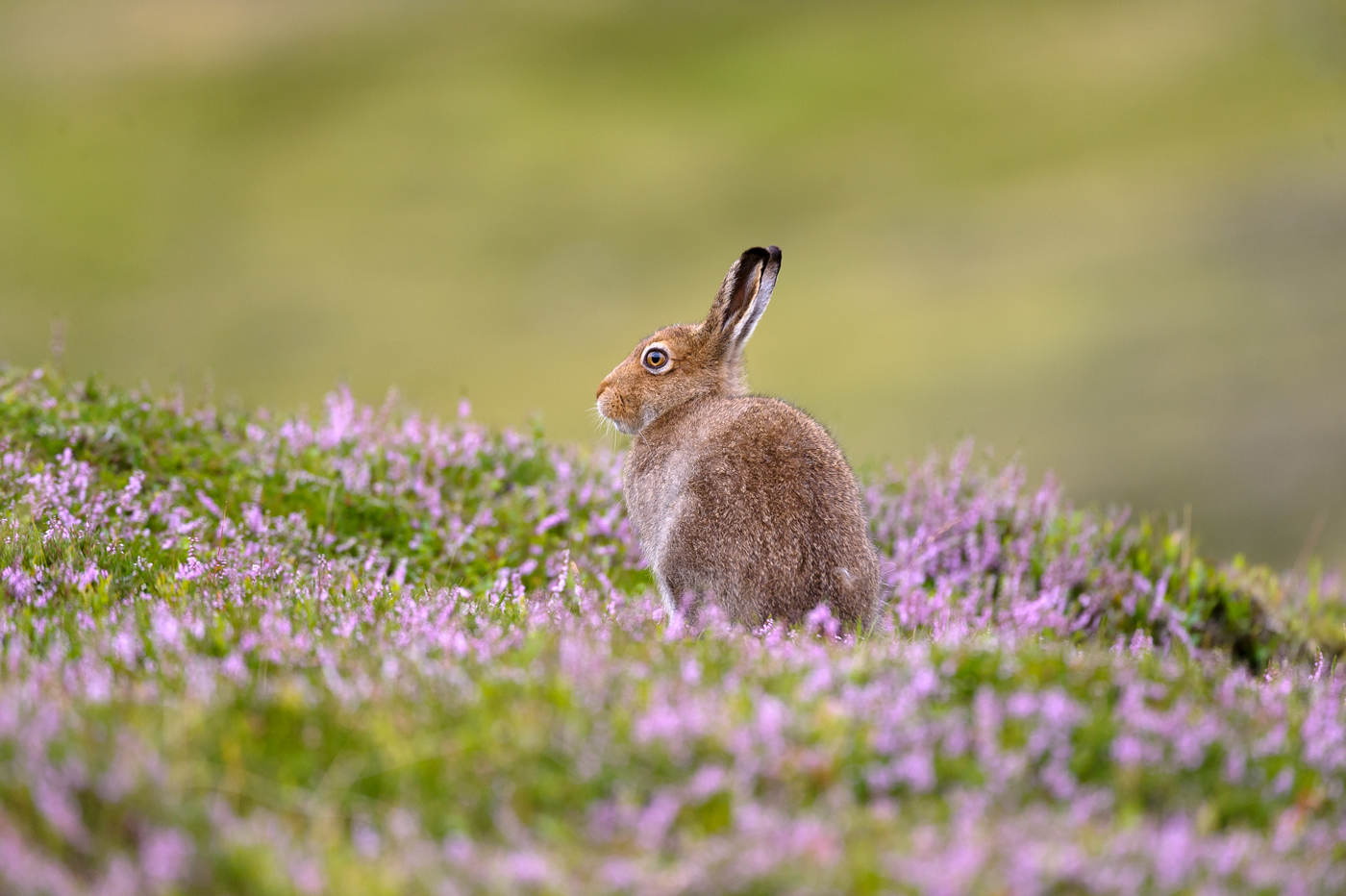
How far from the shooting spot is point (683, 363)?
30.8 feet

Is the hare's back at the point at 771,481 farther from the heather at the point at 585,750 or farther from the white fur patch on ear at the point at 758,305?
the white fur patch on ear at the point at 758,305

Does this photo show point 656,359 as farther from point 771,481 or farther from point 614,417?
point 771,481

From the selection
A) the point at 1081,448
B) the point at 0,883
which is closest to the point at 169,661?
the point at 0,883

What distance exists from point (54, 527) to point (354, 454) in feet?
11.5

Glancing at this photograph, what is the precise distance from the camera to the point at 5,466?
352 inches

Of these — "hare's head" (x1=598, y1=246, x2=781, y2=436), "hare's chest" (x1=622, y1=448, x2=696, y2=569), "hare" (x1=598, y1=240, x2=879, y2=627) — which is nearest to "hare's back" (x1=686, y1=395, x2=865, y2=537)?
"hare" (x1=598, y1=240, x2=879, y2=627)

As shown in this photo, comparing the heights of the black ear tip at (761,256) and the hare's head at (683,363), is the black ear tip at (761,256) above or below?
above

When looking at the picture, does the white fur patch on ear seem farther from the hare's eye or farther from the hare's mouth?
the hare's mouth

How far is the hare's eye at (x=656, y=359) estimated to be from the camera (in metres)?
9.41

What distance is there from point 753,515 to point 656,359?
2.32 m

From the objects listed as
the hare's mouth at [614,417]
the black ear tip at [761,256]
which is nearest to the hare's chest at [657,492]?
the hare's mouth at [614,417]

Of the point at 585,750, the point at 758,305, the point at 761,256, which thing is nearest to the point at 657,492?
the point at 758,305

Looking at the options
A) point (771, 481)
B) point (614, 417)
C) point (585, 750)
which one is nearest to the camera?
point (585, 750)

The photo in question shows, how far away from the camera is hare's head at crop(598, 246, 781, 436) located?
30.4ft
